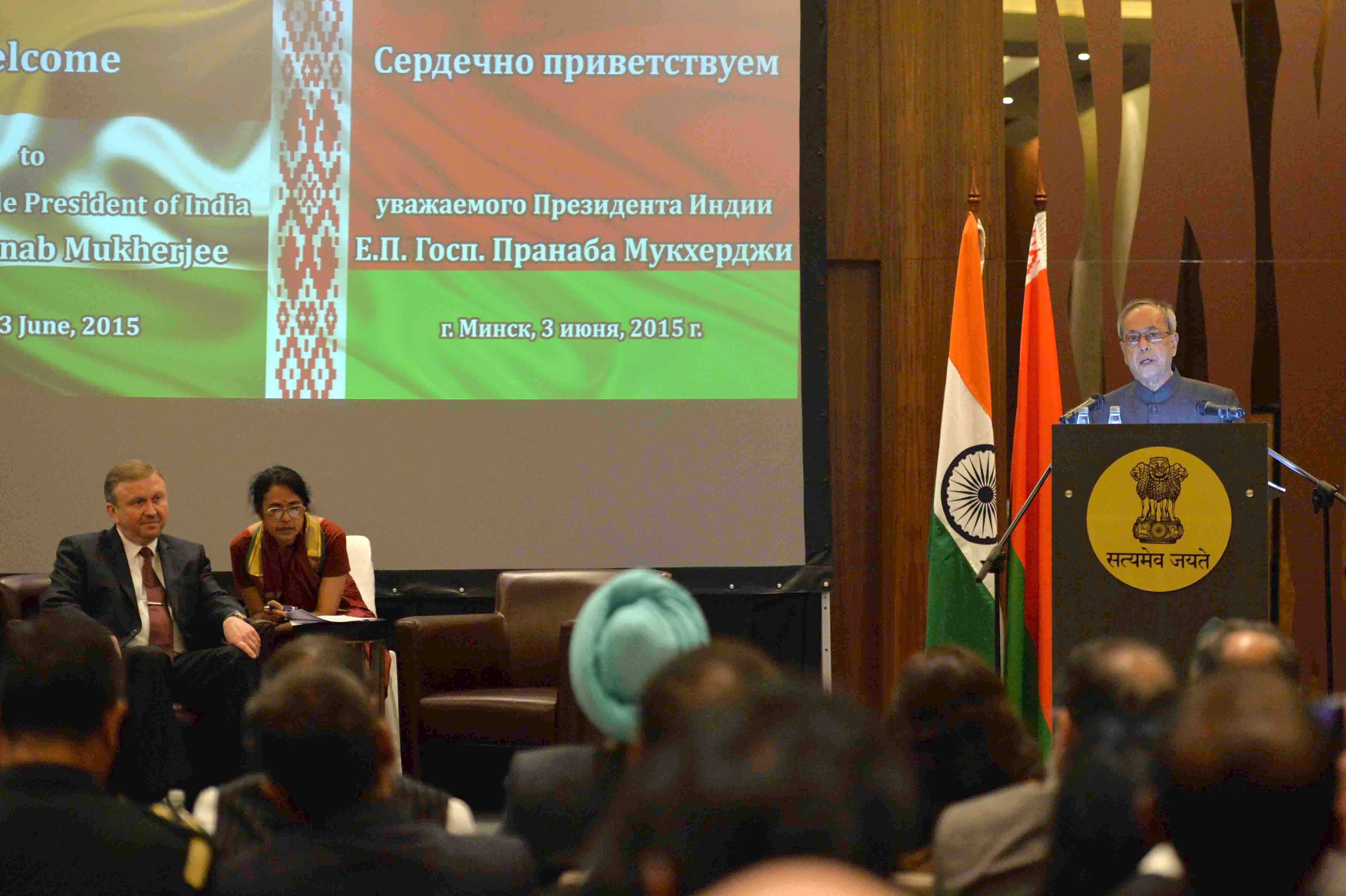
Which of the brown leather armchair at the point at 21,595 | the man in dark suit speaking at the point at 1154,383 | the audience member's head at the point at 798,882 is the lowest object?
the brown leather armchair at the point at 21,595

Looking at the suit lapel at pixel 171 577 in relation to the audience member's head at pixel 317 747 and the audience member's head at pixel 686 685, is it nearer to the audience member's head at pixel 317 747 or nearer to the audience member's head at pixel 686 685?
the audience member's head at pixel 317 747

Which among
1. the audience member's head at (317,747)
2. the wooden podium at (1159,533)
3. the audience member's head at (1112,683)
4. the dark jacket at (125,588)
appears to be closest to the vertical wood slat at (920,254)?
the wooden podium at (1159,533)

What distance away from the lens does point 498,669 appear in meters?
4.59

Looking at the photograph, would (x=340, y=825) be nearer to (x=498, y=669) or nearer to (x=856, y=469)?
(x=498, y=669)

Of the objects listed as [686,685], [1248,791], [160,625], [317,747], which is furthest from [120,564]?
[1248,791]

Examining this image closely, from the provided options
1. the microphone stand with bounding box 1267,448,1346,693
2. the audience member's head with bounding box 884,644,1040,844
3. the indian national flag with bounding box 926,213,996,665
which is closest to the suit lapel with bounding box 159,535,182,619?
the indian national flag with bounding box 926,213,996,665

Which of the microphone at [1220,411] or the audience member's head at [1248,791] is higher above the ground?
the microphone at [1220,411]

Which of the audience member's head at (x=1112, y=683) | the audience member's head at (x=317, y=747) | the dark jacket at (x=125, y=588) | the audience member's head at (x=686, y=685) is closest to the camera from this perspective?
the audience member's head at (x=686, y=685)

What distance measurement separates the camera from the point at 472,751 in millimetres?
4535

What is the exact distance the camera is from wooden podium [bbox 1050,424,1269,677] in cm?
347

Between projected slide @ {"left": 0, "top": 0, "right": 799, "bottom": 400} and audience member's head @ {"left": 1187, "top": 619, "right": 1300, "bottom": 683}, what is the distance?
2.96 meters

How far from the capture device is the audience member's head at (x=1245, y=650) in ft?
7.08

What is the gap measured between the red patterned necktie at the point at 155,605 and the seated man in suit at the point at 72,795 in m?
2.54

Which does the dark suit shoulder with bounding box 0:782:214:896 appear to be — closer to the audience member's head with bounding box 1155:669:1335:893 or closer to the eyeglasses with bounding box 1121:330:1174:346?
the audience member's head with bounding box 1155:669:1335:893
